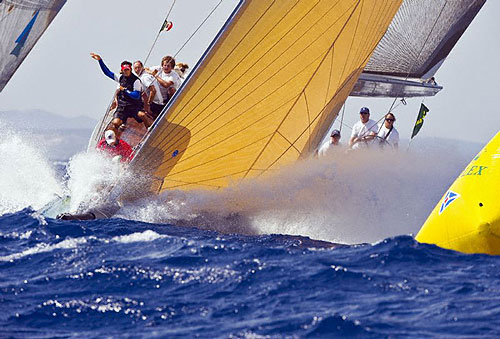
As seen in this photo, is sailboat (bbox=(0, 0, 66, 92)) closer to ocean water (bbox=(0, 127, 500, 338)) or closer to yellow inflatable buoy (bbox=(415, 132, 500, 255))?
ocean water (bbox=(0, 127, 500, 338))

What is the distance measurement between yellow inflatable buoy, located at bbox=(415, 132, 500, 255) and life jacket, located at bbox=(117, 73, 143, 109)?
451 centimetres

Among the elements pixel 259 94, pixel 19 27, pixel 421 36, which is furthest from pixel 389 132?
pixel 19 27

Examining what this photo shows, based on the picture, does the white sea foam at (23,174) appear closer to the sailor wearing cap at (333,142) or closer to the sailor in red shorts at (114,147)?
the sailor in red shorts at (114,147)

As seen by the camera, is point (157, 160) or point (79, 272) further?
point (157, 160)

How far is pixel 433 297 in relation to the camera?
Answer: 644 cm

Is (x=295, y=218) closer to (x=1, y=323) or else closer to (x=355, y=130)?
(x=355, y=130)

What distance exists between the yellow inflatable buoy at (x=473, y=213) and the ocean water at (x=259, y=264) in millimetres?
184

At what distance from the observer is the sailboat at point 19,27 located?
9.52 meters

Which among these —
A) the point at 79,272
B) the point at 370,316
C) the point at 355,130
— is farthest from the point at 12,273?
the point at 355,130

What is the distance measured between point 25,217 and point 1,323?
5.30 m

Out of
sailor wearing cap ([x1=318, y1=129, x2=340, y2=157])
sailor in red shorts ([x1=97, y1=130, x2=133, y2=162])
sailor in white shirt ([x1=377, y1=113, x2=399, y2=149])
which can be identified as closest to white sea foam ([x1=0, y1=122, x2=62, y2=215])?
sailor in red shorts ([x1=97, y1=130, x2=133, y2=162])

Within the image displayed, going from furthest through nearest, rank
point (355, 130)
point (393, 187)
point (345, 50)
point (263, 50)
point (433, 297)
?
1. point (355, 130)
2. point (393, 187)
3. point (345, 50)
4. point (263, 50)
5. point (433, 297)

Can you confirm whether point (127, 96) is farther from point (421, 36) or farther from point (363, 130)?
point (421, 36)

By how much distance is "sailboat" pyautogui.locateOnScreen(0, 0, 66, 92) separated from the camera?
9.52 meters
